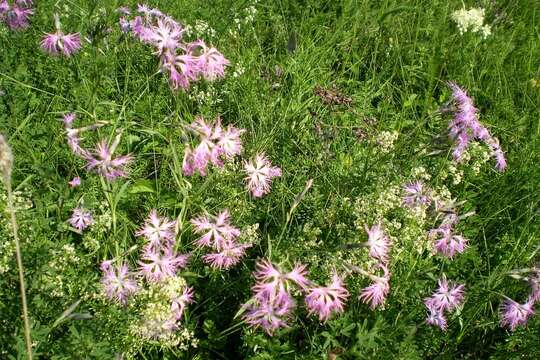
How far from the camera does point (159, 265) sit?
179cm

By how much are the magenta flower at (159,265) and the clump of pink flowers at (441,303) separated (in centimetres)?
86

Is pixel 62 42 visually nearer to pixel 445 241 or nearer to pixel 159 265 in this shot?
pixel 159 265

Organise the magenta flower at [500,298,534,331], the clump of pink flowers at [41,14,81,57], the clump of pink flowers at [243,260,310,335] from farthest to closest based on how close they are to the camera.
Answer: the clump of pink flowers at [41,14,81,57]
the magenta flower at [500,298,534,331]
the clump of pink flowers at [243,260,310,335]

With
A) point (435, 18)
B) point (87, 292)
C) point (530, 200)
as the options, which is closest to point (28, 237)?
point (87, 292)

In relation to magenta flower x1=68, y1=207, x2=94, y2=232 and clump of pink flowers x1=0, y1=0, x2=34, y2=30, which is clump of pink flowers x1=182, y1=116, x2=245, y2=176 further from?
clump of pink flowers x1=0, y1=0, x2=34, y2=30

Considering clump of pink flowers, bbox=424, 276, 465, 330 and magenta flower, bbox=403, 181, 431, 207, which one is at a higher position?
magenta flower, bbox=403, 181, 431, 207

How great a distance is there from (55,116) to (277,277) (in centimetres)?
160

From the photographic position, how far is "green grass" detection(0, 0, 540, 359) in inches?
74.4

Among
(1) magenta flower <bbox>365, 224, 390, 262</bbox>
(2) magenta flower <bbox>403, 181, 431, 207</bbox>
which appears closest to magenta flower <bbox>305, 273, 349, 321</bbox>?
(1) magenta flower <bbox>365, 224, 390, 262</bbox>

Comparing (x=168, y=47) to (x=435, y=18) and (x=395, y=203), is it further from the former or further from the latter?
(x=435, y=18)

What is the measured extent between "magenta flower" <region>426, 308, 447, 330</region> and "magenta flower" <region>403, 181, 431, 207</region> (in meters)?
0.36

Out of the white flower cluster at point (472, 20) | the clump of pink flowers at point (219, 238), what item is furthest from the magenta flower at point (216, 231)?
the white flower cluster at point (472, 20)

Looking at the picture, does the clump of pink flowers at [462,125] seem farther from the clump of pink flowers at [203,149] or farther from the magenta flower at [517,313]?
the clump of pink flowers at [203,149]

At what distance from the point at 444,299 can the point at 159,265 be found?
3.20ft
